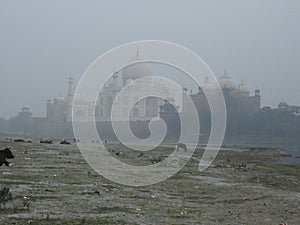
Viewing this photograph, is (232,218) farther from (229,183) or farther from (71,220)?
(229,183)

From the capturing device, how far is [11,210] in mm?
10820

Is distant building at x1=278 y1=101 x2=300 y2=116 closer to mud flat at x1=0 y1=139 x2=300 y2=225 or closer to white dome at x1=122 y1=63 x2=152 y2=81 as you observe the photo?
white dome at x1=122 y1=63 x2=152 y2=81

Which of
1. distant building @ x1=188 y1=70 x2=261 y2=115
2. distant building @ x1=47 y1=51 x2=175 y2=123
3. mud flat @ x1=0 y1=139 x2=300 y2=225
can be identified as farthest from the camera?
distant building @ x1=188 y1=70 x2=261 y2=115

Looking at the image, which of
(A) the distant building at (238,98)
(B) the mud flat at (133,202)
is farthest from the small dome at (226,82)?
(B) the mud flat at (133,202)

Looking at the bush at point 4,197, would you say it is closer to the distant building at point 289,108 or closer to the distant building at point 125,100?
the distant building at point 125,100

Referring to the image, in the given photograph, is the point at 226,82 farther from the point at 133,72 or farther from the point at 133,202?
the point at 133,202

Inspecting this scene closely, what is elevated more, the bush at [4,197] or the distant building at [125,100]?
the distant building at [125,100]

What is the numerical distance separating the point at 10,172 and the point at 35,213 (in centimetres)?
842

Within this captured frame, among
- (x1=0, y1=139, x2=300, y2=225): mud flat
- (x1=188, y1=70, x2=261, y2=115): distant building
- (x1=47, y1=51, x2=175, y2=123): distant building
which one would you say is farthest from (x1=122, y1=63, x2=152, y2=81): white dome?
(x1=0, y1=139, x2=300, y2=225): mud flat

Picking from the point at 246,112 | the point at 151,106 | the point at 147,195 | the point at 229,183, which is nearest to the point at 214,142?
the point at 151,106

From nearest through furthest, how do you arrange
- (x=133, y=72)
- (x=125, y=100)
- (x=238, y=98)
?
Answer: (x=125, y=100)
(x=133, y=72)
(x=238, y=98)

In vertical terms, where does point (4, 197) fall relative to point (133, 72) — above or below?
below

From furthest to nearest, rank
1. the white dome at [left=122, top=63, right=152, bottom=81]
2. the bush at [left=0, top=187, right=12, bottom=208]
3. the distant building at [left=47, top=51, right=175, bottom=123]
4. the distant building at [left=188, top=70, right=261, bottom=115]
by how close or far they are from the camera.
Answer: the distant building at [left=188, top=70, right=261, bottom=115] < the white dome at [left=122, top=63, right=152, bottom=81] < the distant building at [left=47, top=51, right=175, bottom=123] < the bush at [left=0, top=187, right=12, bottom=208]

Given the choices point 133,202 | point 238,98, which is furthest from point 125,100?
point 133,202
